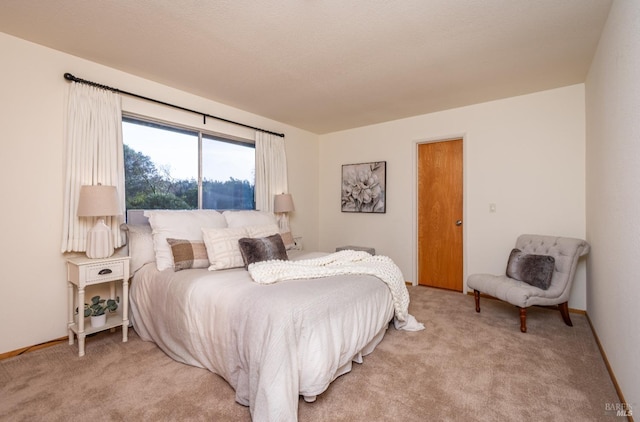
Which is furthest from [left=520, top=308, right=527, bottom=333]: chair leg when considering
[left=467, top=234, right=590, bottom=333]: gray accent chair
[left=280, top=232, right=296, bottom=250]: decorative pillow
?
[left=280, top=232, right=296, bottom=250]: decorative pillow

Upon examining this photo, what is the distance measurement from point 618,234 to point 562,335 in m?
1.27

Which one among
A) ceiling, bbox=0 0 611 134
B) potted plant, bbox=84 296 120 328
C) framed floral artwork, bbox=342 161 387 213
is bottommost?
potted plant, bbox=84 296 120 328

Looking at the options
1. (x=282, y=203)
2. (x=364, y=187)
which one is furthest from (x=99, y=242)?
(x=364, y=187)

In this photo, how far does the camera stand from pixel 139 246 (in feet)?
8.89

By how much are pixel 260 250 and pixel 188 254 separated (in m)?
0.61

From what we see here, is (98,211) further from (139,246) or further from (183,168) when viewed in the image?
(183,168)

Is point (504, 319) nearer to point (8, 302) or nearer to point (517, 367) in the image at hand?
point (517, 367)

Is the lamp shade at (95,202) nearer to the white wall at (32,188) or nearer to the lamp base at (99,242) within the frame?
the lamp base at (99,242)

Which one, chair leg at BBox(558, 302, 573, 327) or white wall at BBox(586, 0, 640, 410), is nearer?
white wall at BBox(586, 0, 640, 410)

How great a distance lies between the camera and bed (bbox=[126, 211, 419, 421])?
153 centimetres

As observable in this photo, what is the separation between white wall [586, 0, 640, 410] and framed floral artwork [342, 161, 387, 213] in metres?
2.50

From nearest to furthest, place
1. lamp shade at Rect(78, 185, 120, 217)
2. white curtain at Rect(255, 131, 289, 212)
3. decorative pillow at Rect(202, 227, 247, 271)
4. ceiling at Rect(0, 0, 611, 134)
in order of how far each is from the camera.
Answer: ceiling at Rect(0, 0, 611, 134)
lamp shade at Rect(78, 185, 120, 217)
decorative pillow at Rect(202, 227, 247, 271)
white curtain at Rect(255, 131, 289, 212)

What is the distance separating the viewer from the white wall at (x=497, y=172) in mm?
3260

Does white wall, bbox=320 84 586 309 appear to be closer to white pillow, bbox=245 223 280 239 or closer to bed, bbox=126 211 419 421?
bed, bbox=126 211 419 421
